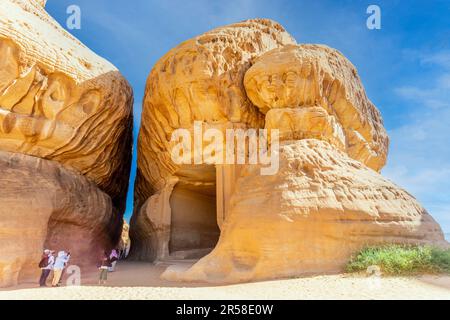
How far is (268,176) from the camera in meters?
7.57

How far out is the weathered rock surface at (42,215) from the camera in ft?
27.0

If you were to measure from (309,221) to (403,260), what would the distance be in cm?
174

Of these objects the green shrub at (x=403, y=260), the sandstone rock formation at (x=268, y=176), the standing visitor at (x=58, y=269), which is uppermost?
the sandstone rock formation at (x=268, y=176)

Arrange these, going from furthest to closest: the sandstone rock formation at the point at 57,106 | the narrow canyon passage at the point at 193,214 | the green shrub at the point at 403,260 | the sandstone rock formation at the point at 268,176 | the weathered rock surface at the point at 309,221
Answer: the narrow canyon passage at the point at 193,214, the sandstone rock formation at the point at 57,106, the sandstone rock formation at the point at 268,176, the weathered rock surface at the point at 309,221, the green shrub at the point at 403,260

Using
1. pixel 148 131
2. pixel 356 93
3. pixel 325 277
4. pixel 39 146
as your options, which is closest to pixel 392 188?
pixel 325 277

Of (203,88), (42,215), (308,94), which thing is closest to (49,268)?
(42,215)

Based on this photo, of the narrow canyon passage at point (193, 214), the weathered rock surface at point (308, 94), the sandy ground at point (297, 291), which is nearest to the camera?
the sandy ground at point (297, 291)

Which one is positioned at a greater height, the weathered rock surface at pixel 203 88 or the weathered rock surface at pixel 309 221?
the weathered rock surface at pixel 203 88

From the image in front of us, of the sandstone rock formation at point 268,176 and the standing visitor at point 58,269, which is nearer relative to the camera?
the sandstone rock formation at point 268,176

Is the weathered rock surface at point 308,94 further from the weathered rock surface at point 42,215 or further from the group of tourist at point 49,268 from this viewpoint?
the weathered rock surface at point 42,215

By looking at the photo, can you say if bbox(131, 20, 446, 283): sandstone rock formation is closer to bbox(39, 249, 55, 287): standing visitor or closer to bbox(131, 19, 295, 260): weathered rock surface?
bbox(131, 19, 295, 260): weathered rock surface

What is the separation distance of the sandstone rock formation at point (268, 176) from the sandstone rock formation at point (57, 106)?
152cm

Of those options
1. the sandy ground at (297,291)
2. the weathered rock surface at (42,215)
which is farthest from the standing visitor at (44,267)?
the sandy ground at (297,291)

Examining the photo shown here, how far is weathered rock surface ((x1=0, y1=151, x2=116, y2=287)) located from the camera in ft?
27.0
